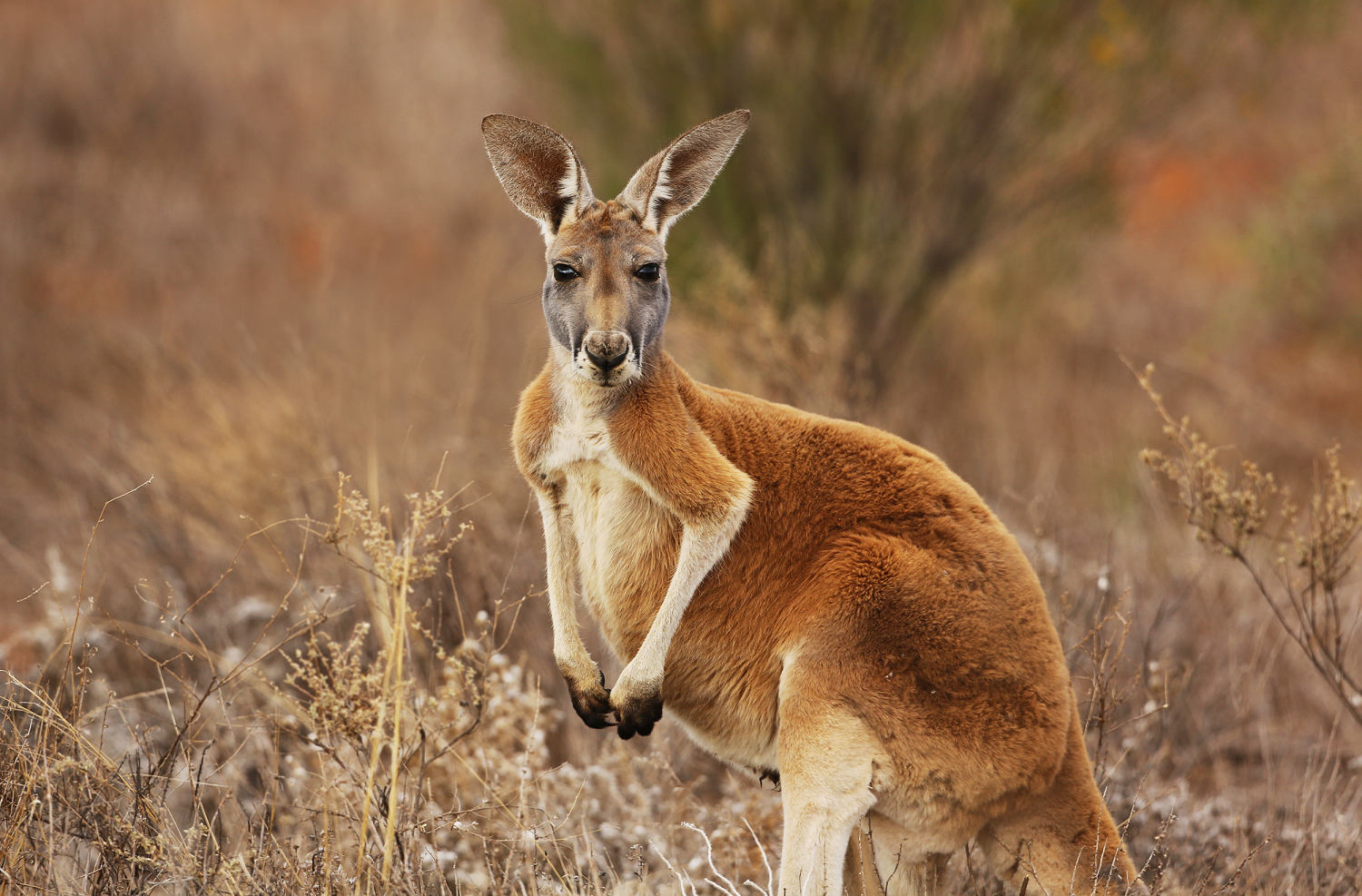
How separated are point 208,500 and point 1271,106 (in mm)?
15587

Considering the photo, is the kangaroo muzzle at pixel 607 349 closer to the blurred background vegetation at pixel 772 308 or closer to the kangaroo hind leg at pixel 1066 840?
the blurred background vegetation at pixel 772 308

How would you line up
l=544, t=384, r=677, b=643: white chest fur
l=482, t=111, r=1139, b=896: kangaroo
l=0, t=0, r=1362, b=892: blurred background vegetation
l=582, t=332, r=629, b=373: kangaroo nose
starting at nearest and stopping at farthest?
l=582, t=332, r=629, b=373: kangaroo nose
l=482, t=111, r=1139, b=896: kangaroo
l=544, t=384, r=677, b=643: white chest fur
l=0, t=0, r=1362, b=892: blurred background vegetation

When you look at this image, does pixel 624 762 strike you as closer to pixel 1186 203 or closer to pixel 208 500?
pixel 208 500

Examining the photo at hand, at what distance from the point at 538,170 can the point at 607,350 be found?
0.60 meters

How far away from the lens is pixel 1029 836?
2787 mm

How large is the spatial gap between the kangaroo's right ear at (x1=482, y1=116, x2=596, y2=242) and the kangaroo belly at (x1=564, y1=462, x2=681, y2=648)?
0.64 meters

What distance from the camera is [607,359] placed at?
2.61m

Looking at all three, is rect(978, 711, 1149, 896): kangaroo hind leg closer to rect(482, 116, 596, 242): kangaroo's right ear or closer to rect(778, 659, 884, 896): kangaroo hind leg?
rect(778, 659, 884, 896): kangaroo hind leg

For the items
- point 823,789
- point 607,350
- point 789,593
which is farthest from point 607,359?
point 823,789

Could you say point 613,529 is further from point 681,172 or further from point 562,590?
point 681,172

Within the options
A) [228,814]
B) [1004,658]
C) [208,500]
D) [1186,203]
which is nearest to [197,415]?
[208,500]

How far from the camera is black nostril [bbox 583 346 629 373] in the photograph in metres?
2.61

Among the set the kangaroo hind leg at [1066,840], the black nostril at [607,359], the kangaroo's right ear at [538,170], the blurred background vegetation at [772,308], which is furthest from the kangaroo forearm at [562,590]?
the kangaroo hind leg at [1066,840]

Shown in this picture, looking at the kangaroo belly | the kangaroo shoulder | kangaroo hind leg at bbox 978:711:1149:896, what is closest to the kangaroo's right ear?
the kangaroo shoulder
